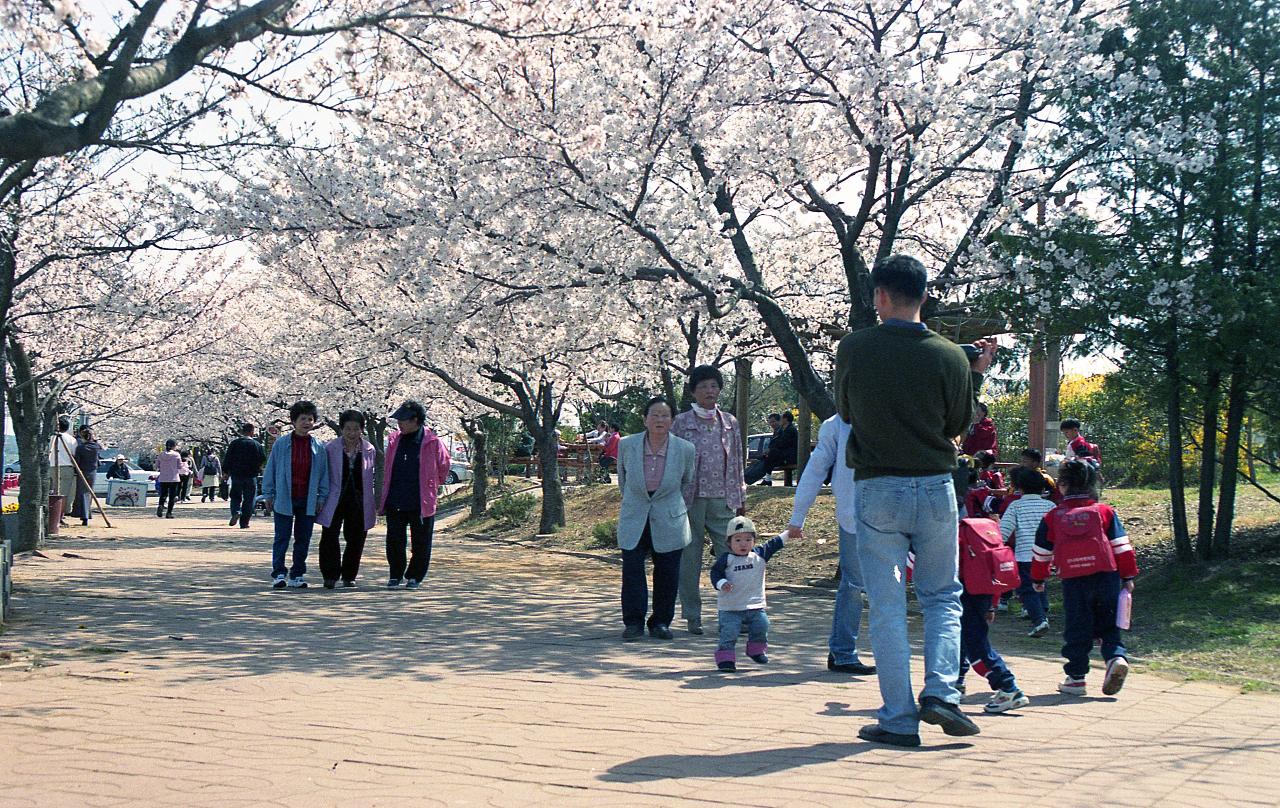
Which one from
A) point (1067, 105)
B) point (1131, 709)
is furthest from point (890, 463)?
point (1067, 105)

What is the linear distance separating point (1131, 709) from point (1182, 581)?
211 inches

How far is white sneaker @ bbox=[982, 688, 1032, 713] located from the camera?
6.01 metres

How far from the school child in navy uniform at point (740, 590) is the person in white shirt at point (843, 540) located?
437 millimetres

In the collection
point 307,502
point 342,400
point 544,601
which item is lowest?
point 544,601

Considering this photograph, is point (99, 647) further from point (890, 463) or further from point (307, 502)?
point (890, 463)

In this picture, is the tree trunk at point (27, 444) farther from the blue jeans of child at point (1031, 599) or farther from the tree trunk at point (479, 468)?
the blue jeans of child at point (1031, 599)

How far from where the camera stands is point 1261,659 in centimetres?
818

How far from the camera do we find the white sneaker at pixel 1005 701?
601cm

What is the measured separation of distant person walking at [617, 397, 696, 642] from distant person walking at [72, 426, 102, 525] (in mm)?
17252

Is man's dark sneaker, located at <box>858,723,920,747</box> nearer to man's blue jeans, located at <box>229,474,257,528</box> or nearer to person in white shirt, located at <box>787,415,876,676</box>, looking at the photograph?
person in white shirt, located at <box>787,415,876,676</box>

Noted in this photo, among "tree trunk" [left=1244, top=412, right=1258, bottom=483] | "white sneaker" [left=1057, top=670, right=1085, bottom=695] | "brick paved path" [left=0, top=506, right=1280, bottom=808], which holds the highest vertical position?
Result: "tree trunk" [left=1244, top=412, right=1258, bottom=483]

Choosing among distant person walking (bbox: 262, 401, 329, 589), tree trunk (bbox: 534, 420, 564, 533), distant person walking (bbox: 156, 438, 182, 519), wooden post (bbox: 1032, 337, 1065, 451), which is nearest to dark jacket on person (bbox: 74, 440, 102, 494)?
distant person walking (bbox: 156, 438, 182, 519)

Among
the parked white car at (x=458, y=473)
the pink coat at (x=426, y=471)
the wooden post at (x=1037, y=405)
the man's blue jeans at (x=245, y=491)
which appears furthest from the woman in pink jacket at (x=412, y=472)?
the parked white car at (x=458, y=473)

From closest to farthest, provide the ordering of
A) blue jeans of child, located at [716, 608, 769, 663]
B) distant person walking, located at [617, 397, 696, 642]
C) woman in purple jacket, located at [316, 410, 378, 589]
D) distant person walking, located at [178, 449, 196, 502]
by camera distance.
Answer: blue jeans of child, located at [716, 608, 769, 663] < distant person walking, located at [617, 397, 696, 642] < woman in purple jacket, located at [316, 410, 378, 589] < distant person walking, located at [178, 449, 196, 502]
